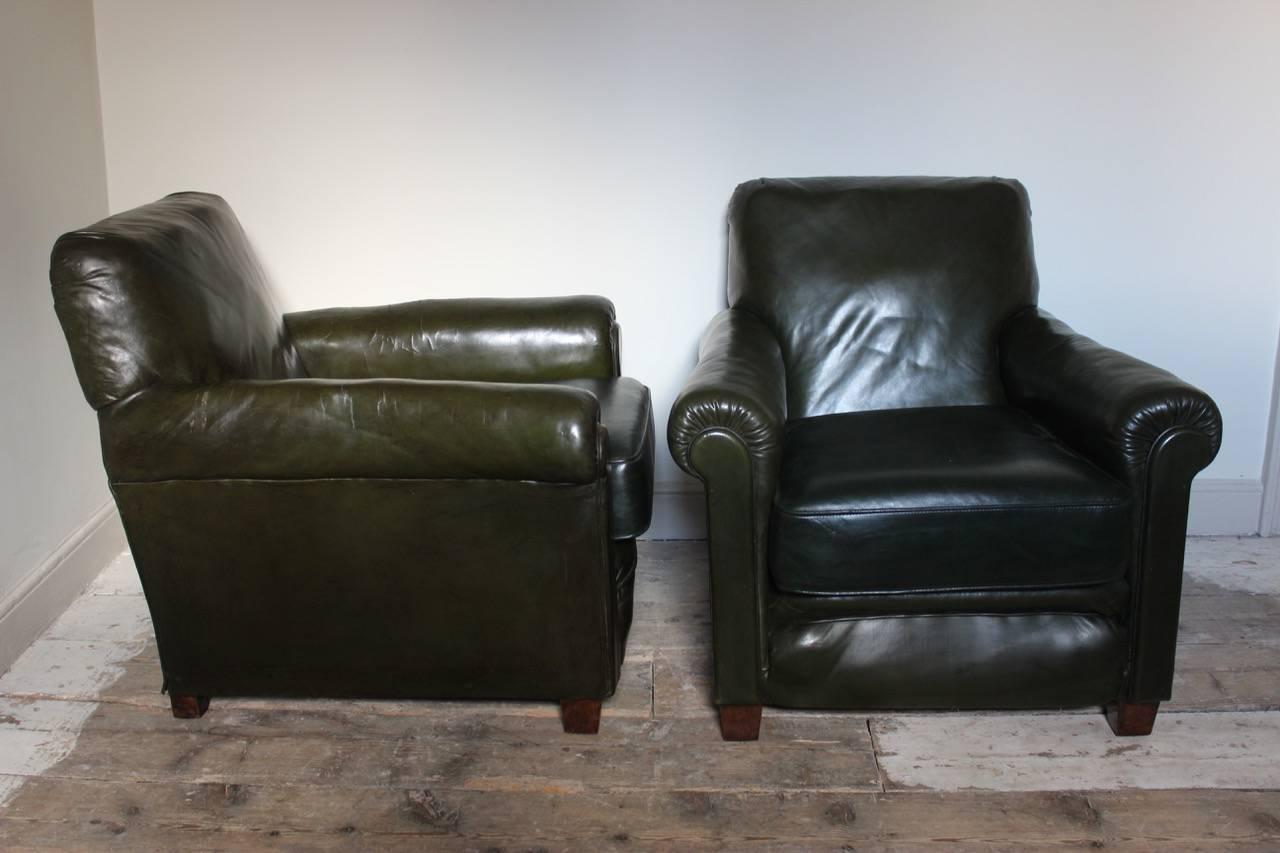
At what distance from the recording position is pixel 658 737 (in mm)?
2115

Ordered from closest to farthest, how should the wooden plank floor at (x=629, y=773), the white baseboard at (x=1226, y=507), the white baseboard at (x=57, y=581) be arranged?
the wooden plank floor at (x=629, y=773), the white baseboard at (x=57, y=581), the white baseboard at (x=1226, y=507)

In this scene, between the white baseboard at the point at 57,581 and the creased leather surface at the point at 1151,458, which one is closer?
the creased leather surface at the point at 1151,458

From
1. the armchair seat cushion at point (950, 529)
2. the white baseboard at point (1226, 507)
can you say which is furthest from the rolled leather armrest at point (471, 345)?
the white baseboard at point (1226, 507)

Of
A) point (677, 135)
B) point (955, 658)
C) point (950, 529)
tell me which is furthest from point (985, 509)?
point (677, 135)

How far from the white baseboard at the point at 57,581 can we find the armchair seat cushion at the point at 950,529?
1.61 metres

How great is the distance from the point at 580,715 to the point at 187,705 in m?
0.74

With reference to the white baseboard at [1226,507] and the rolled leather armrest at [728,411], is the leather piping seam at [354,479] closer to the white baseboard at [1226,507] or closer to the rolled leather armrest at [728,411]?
the rolled leather armrest at [728,411]

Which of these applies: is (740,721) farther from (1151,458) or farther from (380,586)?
(1151,458)

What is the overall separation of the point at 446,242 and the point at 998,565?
160cm

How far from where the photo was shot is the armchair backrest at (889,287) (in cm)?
255

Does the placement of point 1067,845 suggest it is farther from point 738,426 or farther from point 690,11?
point 690,11

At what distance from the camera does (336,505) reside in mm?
1991

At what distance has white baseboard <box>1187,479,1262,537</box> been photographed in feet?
9.83

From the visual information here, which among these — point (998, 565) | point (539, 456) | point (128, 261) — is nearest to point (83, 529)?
point (128, 261)
